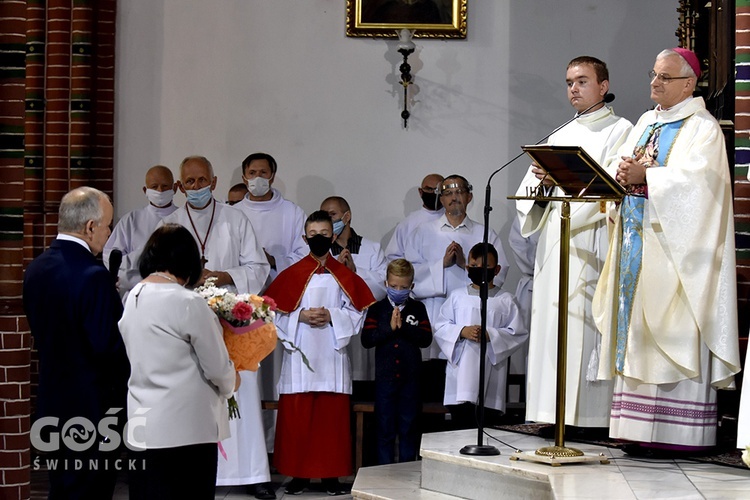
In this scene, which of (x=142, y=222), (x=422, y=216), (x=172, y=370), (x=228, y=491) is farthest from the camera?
(x=422, y=216)

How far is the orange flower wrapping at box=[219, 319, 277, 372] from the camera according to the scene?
A: 15.6ft

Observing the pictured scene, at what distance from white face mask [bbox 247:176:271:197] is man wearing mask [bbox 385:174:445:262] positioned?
108 centimetres

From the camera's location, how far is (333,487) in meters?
7.24

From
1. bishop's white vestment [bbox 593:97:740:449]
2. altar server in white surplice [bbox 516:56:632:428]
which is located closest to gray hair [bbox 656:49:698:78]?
bishop's white vestment [bbox 593:97:740:449]

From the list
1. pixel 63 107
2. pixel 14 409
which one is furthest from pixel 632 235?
pixel 63 107

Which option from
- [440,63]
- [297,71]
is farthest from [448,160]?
[297,71]

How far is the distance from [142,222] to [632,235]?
367 cm

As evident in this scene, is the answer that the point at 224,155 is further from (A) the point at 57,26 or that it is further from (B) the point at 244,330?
(B) the point at 244,330

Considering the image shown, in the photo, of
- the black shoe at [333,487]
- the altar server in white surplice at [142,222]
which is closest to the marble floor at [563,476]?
the black shoe at [333,487]

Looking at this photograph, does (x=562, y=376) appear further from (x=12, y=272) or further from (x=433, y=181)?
(x=433, y=181)

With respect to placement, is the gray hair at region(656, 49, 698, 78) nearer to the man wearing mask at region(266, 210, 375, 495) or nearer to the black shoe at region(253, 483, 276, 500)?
the man wearing mask at region(266, 210, 375, 495)

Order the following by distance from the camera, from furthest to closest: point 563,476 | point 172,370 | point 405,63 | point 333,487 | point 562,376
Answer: point 405,63, point 333,487, point 562,376, point 563,476, point 172,370

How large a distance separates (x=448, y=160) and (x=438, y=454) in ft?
14.1

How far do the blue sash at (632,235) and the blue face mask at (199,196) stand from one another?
9.53 ft
